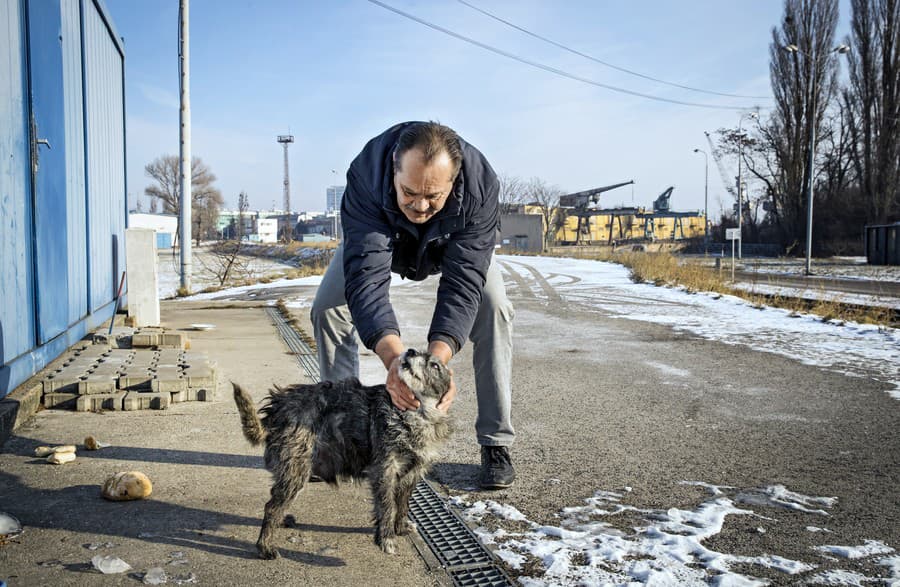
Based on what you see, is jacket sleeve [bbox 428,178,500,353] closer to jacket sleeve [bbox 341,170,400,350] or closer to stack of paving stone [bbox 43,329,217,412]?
jacket sleeve [bbox 341,170,400,350]

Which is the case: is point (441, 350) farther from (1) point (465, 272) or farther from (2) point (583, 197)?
(2) point (583, 197)

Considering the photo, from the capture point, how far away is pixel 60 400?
15.5 ft

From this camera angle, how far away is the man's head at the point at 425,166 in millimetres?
2750

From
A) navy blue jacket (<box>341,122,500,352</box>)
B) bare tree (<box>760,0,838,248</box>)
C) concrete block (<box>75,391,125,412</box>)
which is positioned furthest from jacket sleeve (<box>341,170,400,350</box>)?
bare tree (<box>760,0,838,248</box>)

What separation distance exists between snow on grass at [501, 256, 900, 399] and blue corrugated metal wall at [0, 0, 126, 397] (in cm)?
733

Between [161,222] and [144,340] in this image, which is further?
[161,222]

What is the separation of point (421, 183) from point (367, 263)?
1.61 feet

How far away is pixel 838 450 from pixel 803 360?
3.35 meters

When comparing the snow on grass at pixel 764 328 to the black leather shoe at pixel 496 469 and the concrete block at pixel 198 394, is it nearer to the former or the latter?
the black leather shoe at pixel 496 469

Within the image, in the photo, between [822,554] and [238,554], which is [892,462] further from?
[238,554]

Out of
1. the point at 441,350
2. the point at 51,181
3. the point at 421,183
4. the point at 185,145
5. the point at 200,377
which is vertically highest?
the point at 185,145

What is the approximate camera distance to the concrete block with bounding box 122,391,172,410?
4711 mm

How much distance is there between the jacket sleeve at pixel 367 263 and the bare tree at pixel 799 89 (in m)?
40.5

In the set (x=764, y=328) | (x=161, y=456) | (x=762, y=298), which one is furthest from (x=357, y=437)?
(x=762, y=298)
